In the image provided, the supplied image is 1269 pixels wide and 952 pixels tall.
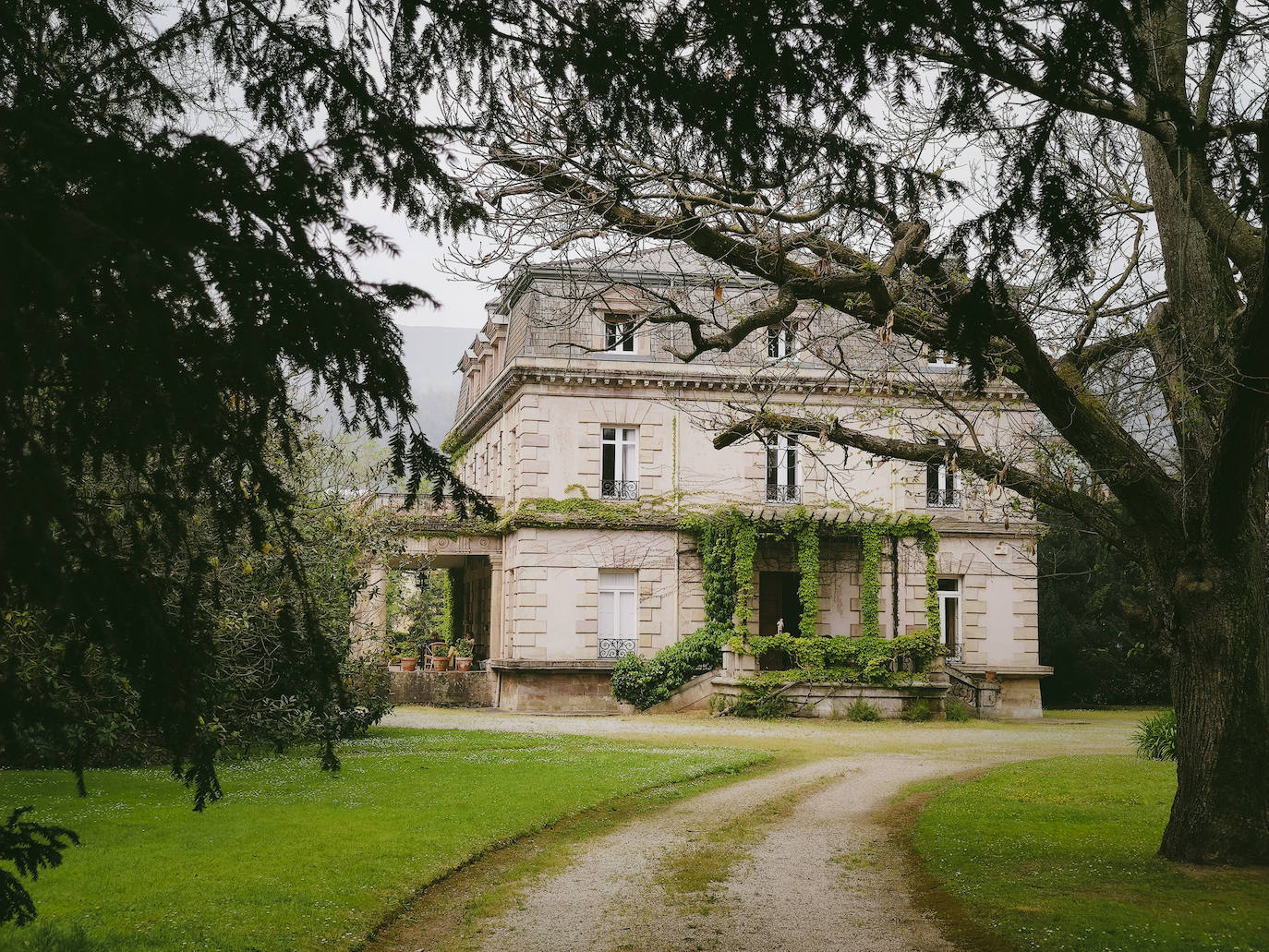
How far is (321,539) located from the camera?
651 inches

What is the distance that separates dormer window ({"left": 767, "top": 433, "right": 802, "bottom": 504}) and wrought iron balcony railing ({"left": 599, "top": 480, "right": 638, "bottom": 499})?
3.33 m

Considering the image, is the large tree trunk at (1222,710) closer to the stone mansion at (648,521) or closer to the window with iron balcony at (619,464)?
the stone mansion at (648,521)

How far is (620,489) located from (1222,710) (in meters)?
20.6

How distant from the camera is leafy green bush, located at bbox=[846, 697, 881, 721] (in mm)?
24688

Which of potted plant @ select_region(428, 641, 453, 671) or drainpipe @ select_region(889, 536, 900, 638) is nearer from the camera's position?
drainpipe @ select_region(889, 536, 900, 638)

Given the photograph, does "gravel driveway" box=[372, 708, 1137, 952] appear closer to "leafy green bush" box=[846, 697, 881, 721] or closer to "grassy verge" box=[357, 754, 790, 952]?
"grassy verge" box=[357, 754, 790, 952]

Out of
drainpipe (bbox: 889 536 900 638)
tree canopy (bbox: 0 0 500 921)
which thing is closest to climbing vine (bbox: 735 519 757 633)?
drainpipe (bbox: 889 536 900 638)

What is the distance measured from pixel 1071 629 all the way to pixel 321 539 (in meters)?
24.3

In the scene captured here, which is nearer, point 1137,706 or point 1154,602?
point 1154,602

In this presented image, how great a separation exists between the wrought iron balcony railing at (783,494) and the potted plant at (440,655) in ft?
30.7

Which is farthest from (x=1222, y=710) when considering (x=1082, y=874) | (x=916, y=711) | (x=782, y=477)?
(x=782, y=477)

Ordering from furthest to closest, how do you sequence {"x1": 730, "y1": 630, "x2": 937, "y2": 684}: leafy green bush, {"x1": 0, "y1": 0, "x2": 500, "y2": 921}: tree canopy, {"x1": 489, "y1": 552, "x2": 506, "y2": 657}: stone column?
{"x1": 489, "y1": 552, "x2": 506, "y2": 657}: stone column
{"x1": 730, "y1": 630, "x2": 937, "y2": 684}: leafy green bush
{"x1": 0, "y1": 0, "x2": 500, "y2": 921}: tree canopy

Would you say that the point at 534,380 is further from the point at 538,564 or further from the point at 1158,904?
the point at 1158,904

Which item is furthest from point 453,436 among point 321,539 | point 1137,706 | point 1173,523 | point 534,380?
point 1173,523
